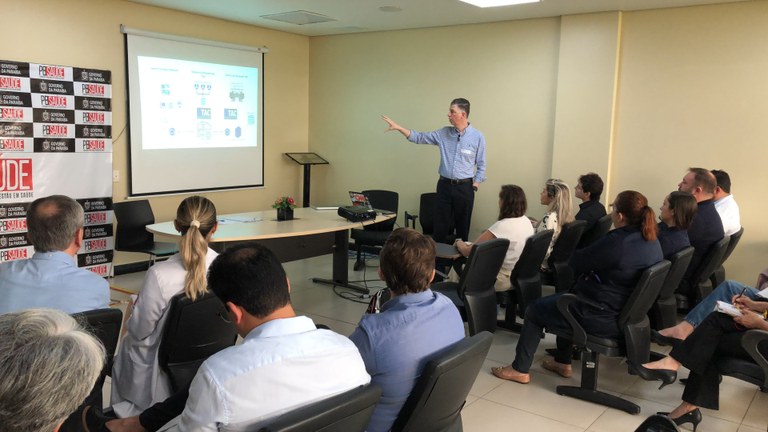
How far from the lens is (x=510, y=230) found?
4426 millimetres

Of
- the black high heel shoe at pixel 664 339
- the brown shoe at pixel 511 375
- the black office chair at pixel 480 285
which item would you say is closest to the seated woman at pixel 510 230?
the black office chair at pixel 480 285

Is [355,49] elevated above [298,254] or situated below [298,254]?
above

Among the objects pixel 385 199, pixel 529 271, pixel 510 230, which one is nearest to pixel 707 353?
pixel 529 271

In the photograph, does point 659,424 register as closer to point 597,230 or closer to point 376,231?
point 597,230

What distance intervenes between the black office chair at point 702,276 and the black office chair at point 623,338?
124cm

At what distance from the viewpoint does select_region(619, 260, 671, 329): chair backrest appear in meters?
3.33

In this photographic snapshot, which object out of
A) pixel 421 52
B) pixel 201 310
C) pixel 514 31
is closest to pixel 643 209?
pixel 201 310

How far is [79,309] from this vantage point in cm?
240

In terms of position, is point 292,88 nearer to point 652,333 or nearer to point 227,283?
point 652,333

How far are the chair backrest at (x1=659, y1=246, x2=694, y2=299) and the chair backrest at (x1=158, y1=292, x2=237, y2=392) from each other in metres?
2.62

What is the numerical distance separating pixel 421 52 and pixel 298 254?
11.0ft

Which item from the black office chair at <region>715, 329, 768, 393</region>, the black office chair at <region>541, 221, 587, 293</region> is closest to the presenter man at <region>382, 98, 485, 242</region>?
the black office chair at <region>541, 221, 587, 293</region>

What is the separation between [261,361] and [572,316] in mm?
2538

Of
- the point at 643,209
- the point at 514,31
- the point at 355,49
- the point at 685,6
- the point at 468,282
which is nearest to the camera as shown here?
the point at 643,209
